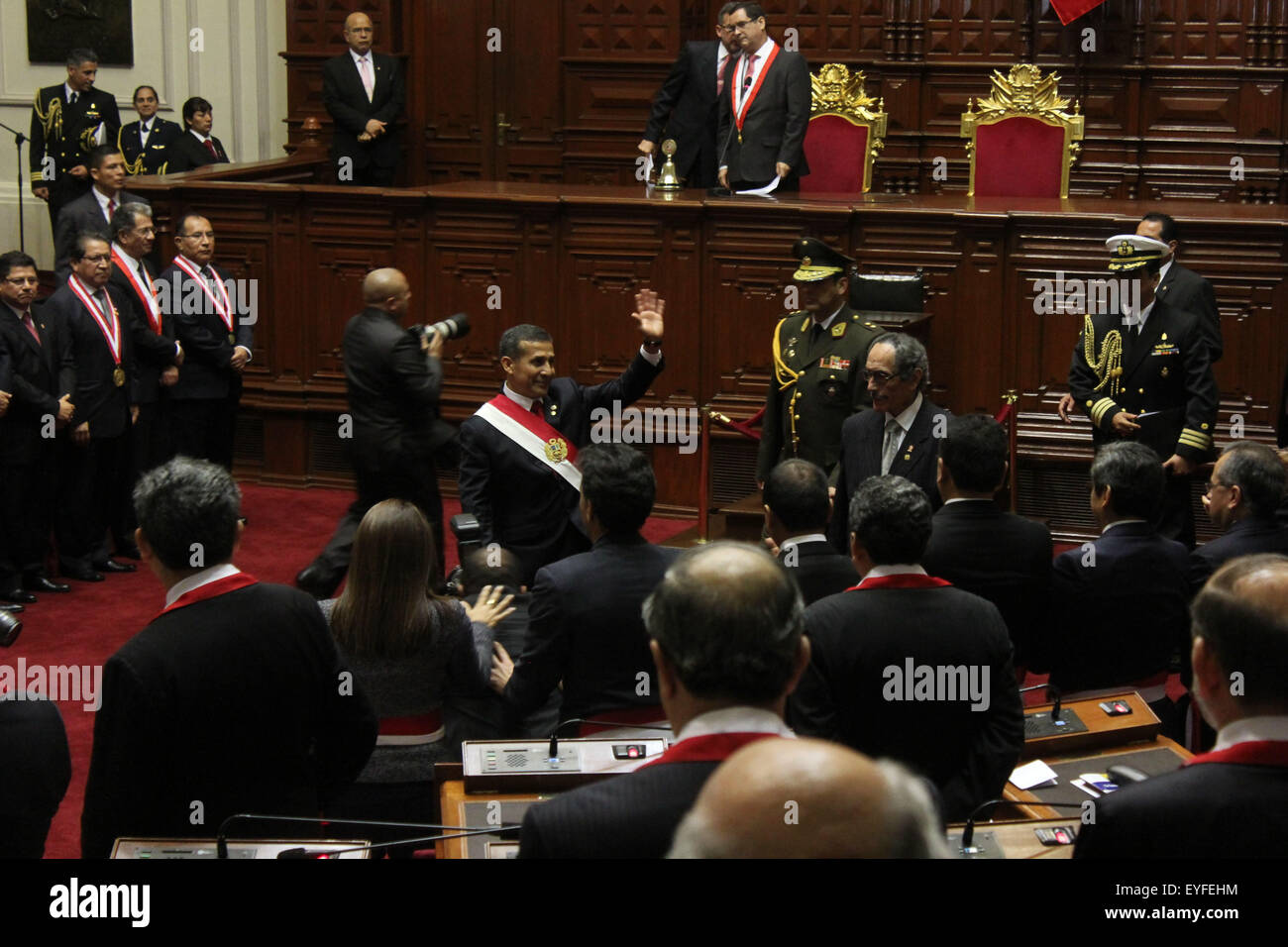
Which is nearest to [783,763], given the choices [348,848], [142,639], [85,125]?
[348,848]

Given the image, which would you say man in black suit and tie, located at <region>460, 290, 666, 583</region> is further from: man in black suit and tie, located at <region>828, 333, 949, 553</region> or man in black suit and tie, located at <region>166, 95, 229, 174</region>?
man in black suit and tie, located at <region>166, 95, 229, 174</region>

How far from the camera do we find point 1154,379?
5859 mm

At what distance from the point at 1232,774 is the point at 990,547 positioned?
6.32 feet

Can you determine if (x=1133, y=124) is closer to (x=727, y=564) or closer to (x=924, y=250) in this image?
(x=924, y=250)

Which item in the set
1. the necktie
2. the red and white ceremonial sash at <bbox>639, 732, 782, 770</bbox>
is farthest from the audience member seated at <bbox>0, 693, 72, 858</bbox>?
the necktie

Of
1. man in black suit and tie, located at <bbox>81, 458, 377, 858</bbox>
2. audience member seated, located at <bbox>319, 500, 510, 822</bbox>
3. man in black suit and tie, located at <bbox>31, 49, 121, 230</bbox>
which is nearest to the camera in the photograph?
man in black suit and tie, located at <bbox>81, 458, 377, 858</bbox>

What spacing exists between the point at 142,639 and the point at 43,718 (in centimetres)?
22

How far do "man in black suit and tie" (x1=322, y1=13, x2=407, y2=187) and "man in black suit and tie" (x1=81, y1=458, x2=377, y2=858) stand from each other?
313 inches

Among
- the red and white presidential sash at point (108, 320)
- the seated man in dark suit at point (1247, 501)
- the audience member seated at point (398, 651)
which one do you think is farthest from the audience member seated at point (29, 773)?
the red and white presidential sash at point (108, 320)

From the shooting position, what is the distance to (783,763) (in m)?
1.39

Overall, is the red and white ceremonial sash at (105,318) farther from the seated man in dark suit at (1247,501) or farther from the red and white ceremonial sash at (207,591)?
the seated man in dark suit at (1247,501)

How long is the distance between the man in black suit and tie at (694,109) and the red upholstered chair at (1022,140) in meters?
1.51

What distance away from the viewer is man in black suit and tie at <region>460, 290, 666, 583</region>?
5.18 meters

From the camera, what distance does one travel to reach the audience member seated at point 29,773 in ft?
9.02
